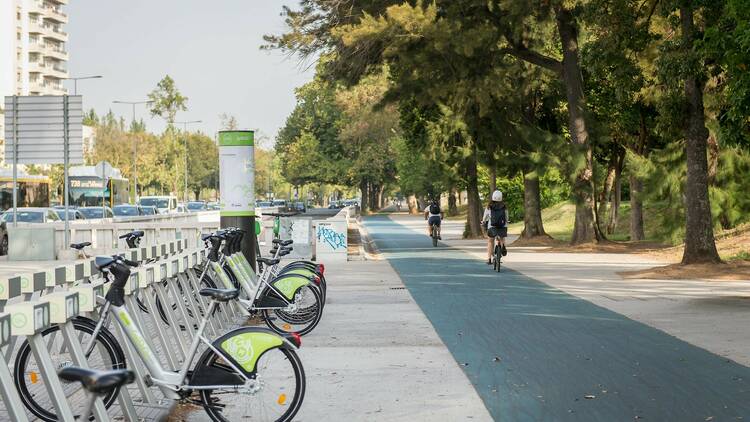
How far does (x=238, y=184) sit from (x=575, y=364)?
31.3 feet

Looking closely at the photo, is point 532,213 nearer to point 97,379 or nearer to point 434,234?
point 434,234

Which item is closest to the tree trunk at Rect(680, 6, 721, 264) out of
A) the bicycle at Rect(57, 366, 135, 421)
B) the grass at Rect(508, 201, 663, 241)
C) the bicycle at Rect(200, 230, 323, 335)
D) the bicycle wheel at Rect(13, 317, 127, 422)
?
the bicycle at Rect(200, 230, 323, 335)

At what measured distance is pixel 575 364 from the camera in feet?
35.8

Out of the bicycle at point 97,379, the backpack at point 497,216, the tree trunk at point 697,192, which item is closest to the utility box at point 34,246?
the backpack at point 497,216

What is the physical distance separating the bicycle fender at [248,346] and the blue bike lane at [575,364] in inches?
72.1

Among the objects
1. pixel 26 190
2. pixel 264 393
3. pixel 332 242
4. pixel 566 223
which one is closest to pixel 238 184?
pixel 332 242

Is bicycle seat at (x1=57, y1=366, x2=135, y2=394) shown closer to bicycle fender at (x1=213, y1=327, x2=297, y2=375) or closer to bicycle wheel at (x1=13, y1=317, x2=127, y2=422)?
bicycle fender at (x1=213, y1=327, x2=297, y2=375)

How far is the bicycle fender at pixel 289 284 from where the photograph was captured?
12.9 meters

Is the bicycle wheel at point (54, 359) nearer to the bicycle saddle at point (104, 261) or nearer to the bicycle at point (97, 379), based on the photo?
the bicycle saddle at point (104, 261)

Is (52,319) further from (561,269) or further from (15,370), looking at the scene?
(561,269)

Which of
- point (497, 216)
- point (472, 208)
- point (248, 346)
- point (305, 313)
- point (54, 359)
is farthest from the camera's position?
point (472, 208)

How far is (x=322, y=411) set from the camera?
28.4ft

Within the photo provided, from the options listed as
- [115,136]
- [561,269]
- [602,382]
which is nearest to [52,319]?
[602,382]

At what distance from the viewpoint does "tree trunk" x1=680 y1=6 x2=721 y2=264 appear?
23656 millimetres
